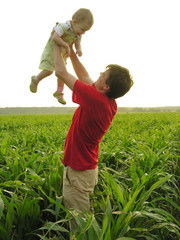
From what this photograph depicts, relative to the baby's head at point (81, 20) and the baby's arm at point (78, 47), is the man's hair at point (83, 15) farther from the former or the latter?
the baby's arm at point (78, 47)

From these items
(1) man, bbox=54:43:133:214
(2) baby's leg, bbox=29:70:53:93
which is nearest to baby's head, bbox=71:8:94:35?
(1) man, bbox=54:43:133:214

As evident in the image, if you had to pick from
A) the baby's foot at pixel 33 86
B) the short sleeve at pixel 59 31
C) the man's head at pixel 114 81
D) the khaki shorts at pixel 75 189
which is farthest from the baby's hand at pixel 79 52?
the khaki shorts at pixel 75 189

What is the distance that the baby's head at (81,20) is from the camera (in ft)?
5.69

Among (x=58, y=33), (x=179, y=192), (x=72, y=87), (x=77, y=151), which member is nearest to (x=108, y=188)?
(x=77, y=151)

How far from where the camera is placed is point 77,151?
177 centimetres

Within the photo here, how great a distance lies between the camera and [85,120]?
1682mm

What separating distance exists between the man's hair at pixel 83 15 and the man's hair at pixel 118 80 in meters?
0.50

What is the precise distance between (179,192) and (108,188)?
1.29 meters

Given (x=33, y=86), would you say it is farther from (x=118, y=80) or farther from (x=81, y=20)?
(x=118, y=80)

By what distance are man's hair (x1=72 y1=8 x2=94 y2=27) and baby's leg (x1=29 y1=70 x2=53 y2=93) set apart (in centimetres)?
58

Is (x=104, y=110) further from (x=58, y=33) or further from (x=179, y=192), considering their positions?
(x=179, y=192)

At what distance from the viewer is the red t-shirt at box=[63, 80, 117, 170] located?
1.54 m

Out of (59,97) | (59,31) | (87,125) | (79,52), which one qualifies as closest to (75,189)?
(87,125)

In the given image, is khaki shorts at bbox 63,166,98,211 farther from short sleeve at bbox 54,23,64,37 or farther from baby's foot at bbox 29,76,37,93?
short sleeve at bbox 54,23,64,37
